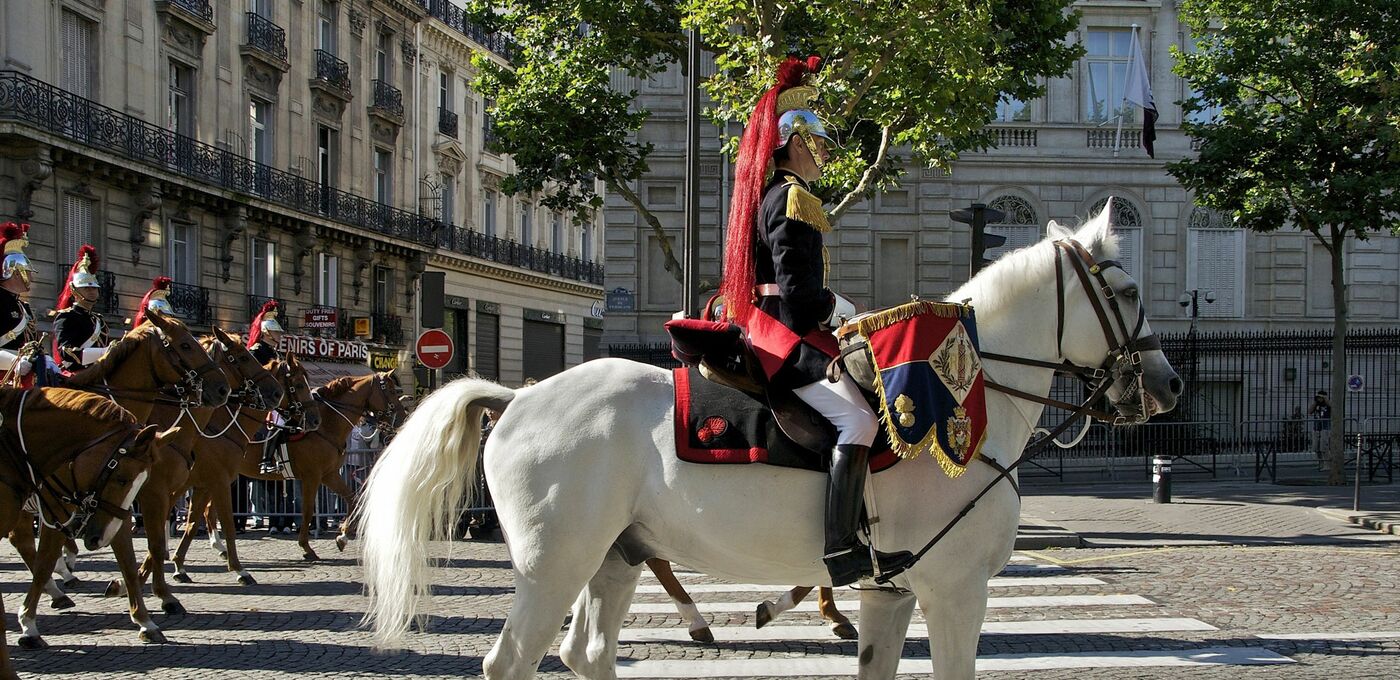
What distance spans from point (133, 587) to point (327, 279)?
29100 mm

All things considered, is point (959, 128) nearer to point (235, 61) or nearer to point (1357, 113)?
point (1357, 113)

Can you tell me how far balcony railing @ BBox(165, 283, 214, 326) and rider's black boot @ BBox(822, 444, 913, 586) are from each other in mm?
27542

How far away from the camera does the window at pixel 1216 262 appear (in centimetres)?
3322

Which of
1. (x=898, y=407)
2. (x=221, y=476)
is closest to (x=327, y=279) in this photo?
(x=221, y=476)

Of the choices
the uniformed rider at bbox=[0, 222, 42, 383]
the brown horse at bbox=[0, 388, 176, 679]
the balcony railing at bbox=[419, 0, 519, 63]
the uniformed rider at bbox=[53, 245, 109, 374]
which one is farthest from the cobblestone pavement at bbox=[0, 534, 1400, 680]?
the balcony railing at bbox=[419, 0, 519, 63]

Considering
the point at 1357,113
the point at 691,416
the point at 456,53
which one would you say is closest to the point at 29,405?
the point at 691,416

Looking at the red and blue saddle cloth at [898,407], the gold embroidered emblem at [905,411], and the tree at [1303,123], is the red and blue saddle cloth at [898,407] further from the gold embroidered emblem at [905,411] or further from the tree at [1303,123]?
the tree at [1303,123]

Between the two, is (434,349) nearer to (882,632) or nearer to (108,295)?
(108,295)

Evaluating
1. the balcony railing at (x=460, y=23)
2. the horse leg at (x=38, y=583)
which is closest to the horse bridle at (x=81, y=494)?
the horse leg at (x=38, y=583)

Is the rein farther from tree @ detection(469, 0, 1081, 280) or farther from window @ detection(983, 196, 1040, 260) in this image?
window @ detection(983, 196, 1040, 260)

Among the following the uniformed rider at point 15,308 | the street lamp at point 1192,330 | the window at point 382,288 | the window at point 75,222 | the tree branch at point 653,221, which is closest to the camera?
the uniformed rider at point 15,308

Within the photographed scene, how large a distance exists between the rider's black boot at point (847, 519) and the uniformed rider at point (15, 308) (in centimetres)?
754

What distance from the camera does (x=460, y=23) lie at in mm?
46188

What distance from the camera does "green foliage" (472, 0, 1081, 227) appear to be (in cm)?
1648
